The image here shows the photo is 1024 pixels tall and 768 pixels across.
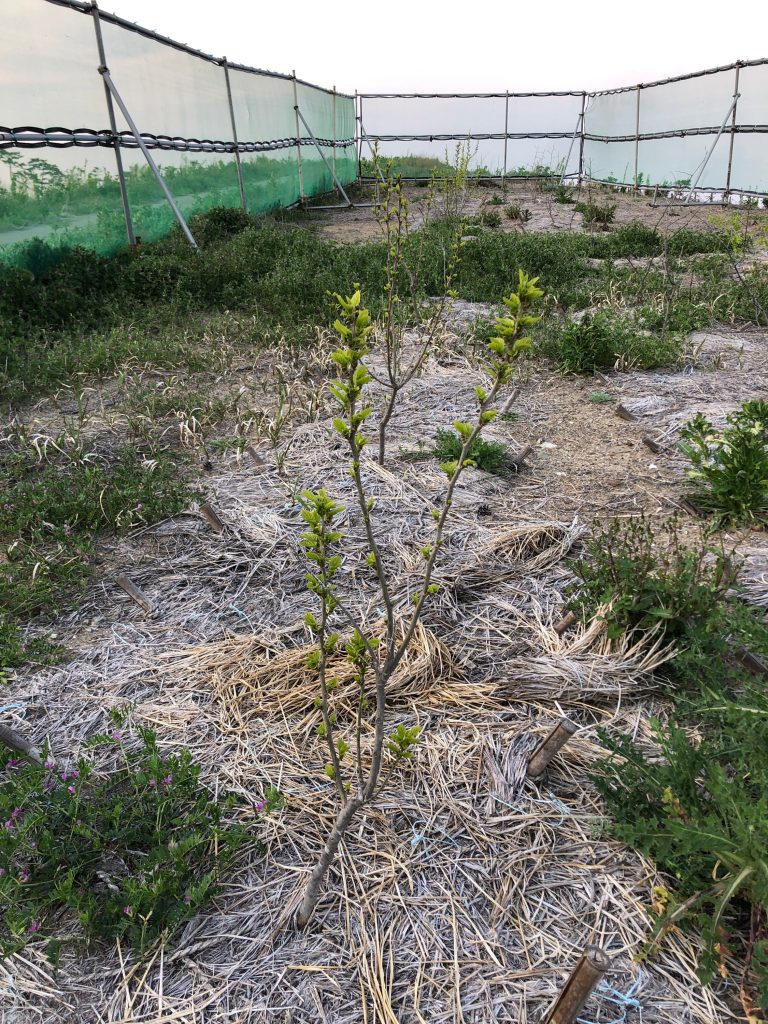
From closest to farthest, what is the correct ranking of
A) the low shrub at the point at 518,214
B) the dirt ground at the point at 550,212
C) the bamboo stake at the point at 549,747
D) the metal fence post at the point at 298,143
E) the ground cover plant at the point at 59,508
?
the bamboo stake at the point at 549,747, the ground cover plant at the point at 59,508, the dirt ground at the point at 550,212, the low shrub at the point at 518,214, the metal fence post at the point at 298,143

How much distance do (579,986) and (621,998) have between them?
0.30 m

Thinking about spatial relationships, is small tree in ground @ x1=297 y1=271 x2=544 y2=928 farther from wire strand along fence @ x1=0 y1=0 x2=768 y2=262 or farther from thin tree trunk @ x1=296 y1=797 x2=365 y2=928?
wire strand along fence @ x1=0 y1=0 x2=768 y2=262

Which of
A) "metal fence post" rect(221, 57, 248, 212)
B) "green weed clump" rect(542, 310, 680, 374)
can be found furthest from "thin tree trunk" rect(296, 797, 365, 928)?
"metal fence post" rect(221, 57, 248, 212)

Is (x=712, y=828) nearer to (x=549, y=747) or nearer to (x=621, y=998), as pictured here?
(x=621, y=998)

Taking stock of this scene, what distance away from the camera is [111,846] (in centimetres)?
184

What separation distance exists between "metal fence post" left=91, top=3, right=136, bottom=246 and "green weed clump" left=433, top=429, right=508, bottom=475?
6.09 m

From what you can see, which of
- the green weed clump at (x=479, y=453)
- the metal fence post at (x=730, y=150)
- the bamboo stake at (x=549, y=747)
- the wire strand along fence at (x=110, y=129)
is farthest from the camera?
the metal fence post at (x=730, y=150)

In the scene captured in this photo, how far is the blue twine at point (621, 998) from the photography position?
1.49 m

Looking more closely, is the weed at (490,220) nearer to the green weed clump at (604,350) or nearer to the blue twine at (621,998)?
the green weed clump at (604,350)

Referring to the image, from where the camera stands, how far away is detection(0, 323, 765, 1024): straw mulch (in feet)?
5.15

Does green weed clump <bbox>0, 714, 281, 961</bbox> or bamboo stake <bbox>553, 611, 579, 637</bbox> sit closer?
green weed clump <bbox>0, 714, 281, 961</bbox>

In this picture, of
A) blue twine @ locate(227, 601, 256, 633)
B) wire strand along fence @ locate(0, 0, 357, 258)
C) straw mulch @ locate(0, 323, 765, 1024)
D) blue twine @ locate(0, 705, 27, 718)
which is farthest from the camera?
wire strand along fence @ locate(0, 0, 357, 258)

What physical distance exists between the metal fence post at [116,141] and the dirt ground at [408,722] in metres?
5.10

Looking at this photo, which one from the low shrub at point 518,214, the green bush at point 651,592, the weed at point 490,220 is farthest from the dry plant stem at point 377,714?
the low shrub at point 518,214
